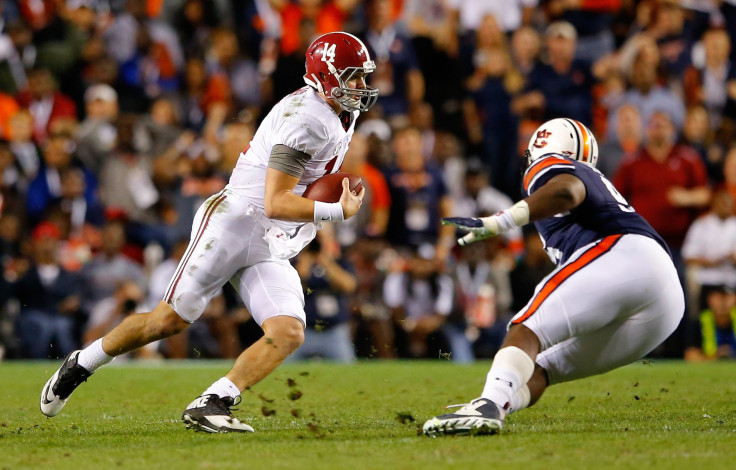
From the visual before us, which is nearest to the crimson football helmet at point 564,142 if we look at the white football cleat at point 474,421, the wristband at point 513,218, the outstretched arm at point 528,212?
the outstretched arm at point 528,212

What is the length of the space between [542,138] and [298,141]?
1.23 m

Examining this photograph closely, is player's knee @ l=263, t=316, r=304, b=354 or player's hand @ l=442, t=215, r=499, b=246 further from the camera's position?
player's knee @ l=263, t=316, r=304, b=354

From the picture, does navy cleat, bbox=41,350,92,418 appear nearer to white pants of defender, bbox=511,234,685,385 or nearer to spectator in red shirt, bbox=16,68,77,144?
white pants of defender, bbox=511,234,685,385

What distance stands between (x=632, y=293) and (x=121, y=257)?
7.22m

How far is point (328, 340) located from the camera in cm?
1079

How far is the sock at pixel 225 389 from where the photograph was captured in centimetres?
530

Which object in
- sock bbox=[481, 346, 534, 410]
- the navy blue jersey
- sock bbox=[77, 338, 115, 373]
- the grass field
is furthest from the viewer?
sock bbox=[77, 338, 115, 373]

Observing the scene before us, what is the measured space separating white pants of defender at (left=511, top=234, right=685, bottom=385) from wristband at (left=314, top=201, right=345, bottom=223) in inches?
40.6

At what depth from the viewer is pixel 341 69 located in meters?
5.57

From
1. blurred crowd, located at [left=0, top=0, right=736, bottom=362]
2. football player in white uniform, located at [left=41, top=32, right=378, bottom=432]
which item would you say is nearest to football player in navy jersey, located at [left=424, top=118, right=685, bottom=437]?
football player in white uniform, located at [left=41, top=32, right=378, bottom=432]

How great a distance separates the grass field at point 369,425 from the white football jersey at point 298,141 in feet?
3.66

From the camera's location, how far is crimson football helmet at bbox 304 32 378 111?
5566mm

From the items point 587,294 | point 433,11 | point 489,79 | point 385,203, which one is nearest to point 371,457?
point 587,294

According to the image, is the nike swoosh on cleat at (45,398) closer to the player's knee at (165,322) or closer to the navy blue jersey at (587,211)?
the player's knee at (165,322)
